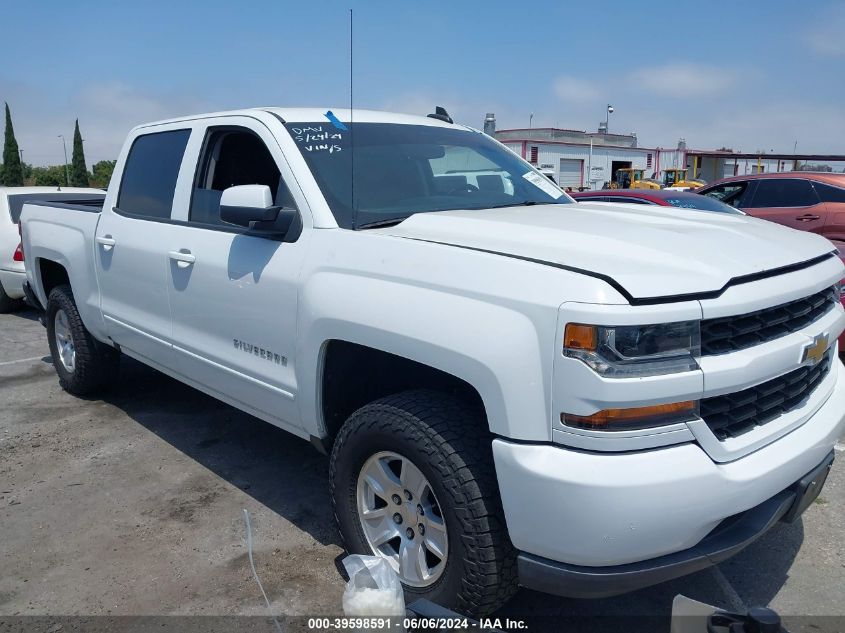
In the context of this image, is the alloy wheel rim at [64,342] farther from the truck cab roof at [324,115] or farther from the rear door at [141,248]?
the truck cab roof at [324,115]

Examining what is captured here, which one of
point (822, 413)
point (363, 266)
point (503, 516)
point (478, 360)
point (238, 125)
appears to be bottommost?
point (503, 516)

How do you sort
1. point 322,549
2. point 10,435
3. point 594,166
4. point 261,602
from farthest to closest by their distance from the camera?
point 594,166 → point 10,435 → point 322,549 → point 261,602

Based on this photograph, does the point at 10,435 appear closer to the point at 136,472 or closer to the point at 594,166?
the point at 136,472

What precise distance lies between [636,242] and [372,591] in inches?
57.0

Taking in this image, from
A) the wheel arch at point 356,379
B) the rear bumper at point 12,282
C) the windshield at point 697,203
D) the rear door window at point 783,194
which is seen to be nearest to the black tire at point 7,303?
the rear bumper at point 12,282

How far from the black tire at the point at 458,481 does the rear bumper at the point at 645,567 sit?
A: 0.45 ft

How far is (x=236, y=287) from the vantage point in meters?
3.34

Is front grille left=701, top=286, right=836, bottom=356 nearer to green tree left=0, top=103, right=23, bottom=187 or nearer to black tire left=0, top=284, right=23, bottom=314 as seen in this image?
black tire left=0, top=284, right=23, bottom=314

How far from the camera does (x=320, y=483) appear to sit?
158 inches

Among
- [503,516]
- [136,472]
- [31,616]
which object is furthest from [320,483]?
[503,516]

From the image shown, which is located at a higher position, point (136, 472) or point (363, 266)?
point (363, 266)

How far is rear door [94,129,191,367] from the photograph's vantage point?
4.04 metres

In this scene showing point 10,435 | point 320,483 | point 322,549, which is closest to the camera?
point 322,549

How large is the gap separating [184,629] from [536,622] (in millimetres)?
1332
